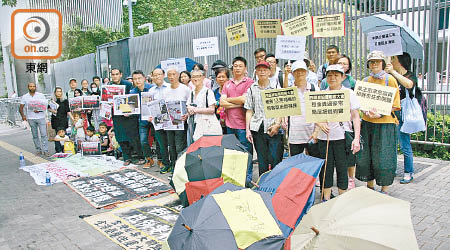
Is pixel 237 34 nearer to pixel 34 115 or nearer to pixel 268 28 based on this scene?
pixel 268 28

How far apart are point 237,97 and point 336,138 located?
171 cm

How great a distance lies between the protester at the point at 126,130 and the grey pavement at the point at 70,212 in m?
0.71

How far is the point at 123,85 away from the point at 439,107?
669 cm

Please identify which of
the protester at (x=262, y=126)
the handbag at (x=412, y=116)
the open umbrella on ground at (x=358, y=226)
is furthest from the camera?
the handbag at (x=412, y=116)

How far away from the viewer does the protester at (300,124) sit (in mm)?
4879

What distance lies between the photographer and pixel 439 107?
25.8 ft

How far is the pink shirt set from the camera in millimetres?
5859

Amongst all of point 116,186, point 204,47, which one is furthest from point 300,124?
point 204,47

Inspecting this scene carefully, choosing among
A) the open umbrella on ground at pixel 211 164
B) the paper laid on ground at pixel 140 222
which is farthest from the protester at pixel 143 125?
the open umbrella on ground at pixel 211 164

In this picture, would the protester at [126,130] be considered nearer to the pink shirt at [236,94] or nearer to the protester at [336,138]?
the pink shirt at [236,94]

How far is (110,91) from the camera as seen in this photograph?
26.4ft

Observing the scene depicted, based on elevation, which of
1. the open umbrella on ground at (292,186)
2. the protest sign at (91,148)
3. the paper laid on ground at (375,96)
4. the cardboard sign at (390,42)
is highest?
the cardboard sign at (390,42)

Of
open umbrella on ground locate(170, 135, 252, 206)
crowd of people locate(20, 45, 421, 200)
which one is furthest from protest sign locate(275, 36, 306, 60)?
open umbrella on ground locate(170, 135, 252, 206)

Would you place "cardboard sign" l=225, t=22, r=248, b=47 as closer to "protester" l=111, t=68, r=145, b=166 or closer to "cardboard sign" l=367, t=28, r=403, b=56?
"protester" l=111, t=68, r=145, b=166
